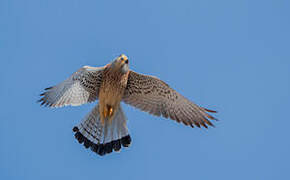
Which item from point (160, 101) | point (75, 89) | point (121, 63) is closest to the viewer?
point (121, 63)

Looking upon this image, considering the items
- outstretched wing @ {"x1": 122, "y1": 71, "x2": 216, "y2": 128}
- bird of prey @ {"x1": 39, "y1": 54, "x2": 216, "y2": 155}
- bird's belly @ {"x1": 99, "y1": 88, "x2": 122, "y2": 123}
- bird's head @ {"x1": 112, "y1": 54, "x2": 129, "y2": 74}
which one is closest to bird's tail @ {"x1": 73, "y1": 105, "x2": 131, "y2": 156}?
bird of prey @ {"x1": 39, "y1": 54, "x2": 216, "y2": 155}

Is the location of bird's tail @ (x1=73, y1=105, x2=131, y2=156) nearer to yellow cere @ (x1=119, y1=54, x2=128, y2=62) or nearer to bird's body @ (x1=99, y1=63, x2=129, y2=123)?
bird's body @ (x1=99, y1=63, x2=129, y2=123)

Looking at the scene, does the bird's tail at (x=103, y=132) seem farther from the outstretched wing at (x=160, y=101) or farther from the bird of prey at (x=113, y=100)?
the outstretched wing at (x=160, y=101)

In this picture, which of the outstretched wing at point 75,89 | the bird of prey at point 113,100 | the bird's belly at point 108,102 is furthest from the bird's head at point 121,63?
the bird's belly at point 108,102

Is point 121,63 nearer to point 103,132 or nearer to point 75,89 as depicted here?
point 75,89

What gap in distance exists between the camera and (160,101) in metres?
6.63

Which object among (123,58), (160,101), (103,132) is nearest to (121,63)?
(123,58)

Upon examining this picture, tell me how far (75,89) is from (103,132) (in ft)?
3.50

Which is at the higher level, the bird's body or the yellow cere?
the yellow cere

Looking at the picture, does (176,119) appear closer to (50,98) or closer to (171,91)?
(171,91)

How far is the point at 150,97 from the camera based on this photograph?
21.8 feet

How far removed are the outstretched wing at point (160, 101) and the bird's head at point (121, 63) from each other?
1.18 feet

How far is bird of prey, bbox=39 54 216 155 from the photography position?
20.3 feet

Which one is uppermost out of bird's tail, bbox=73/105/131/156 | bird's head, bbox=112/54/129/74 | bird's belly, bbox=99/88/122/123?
bird's head, bbox=112/54/129/74
